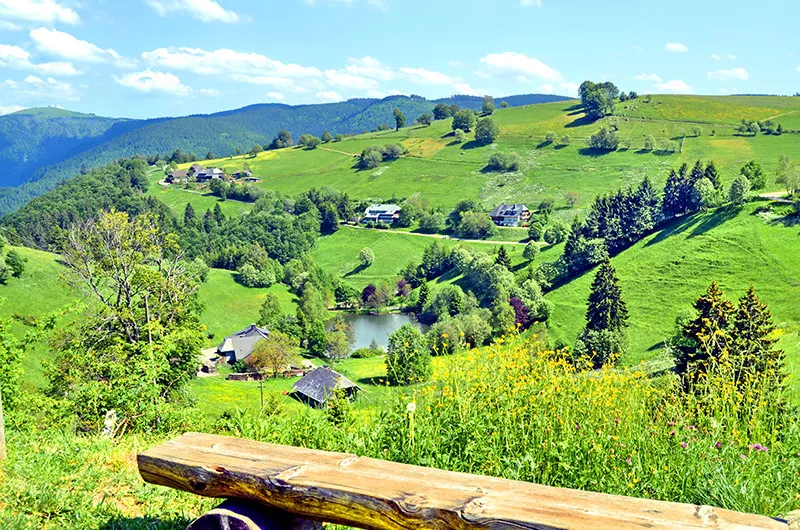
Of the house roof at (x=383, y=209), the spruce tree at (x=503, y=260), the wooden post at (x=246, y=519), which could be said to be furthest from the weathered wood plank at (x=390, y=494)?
the house roof at (x=383, y=209)

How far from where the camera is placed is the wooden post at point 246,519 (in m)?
3.25

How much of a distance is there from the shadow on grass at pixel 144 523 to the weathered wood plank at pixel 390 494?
46.3 inches

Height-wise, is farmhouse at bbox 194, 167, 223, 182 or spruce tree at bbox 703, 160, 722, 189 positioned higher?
farmhouse at bbox 194, 167, 223, 182

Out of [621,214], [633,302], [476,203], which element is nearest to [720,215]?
[621,214]

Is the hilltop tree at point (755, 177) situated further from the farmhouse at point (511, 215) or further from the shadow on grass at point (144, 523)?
the shadow on grass at point (144, 523)

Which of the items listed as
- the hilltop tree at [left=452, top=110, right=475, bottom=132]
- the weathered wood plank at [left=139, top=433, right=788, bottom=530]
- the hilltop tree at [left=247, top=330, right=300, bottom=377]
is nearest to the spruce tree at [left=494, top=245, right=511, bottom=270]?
the hilltop tree at [left=247, top=330, right=300, bottom=377]

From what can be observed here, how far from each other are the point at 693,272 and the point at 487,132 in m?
85.0

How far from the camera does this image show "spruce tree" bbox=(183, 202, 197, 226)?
114 meters

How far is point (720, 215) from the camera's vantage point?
202 ft

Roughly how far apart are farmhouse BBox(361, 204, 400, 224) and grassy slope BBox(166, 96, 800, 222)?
23.0ft

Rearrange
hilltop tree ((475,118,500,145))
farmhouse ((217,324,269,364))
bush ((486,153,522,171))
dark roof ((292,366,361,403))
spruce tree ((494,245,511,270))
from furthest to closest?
hilltop tree ((475,118,500,145)) < bush ((486,153,522,171)) < spruce tree ((494,245,511,270)) < farmhouse ((217,324,269,364)) < dark roof ((292,366,361,403))

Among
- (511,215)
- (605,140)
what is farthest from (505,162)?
(511,215)

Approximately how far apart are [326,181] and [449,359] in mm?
128997

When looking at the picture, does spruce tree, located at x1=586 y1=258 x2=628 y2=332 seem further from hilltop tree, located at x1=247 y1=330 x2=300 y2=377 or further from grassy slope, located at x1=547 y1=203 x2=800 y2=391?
hilltop tree, located at x1=247 y1=330 x2=300 y2=377
